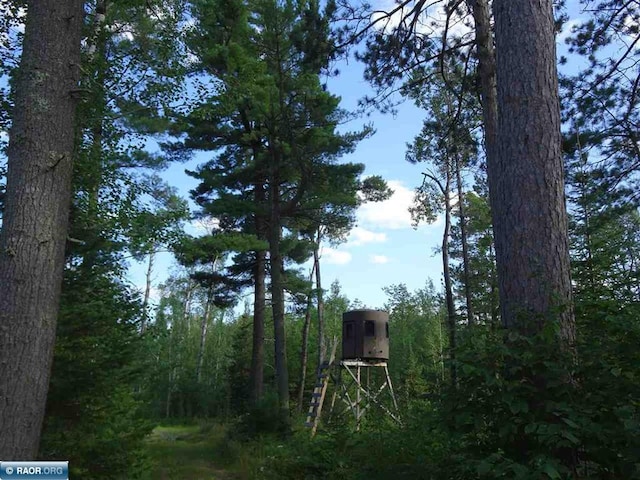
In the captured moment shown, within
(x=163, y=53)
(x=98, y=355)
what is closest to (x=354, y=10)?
(x=163, y=53)

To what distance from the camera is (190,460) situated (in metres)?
10.8

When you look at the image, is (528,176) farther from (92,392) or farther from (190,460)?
(190,460)

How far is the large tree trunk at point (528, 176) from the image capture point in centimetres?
360

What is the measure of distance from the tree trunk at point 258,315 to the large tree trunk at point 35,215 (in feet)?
34.7

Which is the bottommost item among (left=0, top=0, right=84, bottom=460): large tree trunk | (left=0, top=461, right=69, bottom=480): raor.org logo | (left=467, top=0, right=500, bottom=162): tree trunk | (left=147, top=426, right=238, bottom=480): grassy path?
(left=147, top=426, right=238, bottom=480): grassy path

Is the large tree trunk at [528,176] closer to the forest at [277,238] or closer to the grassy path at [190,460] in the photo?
the forest at [277,238]

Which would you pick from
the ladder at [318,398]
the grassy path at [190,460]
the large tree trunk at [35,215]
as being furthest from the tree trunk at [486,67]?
the ladder at [318,398]

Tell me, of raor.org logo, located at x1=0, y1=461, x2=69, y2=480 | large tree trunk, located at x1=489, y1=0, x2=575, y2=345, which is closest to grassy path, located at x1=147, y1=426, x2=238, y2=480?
raor.org logo, located at x1=0, y1=461, x2=69, y2=480

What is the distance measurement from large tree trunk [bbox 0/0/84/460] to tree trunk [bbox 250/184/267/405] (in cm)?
1058

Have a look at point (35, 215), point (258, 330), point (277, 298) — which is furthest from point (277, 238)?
point (35, 215)

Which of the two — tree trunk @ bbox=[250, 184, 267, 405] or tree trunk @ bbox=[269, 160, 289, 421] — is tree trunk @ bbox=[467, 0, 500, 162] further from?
tree trunk @ bbox=[250, 184, 267, 405]

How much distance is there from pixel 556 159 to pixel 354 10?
146 inches

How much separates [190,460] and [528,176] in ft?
31.8

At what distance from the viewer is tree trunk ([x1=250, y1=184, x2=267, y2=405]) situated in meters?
15.2
